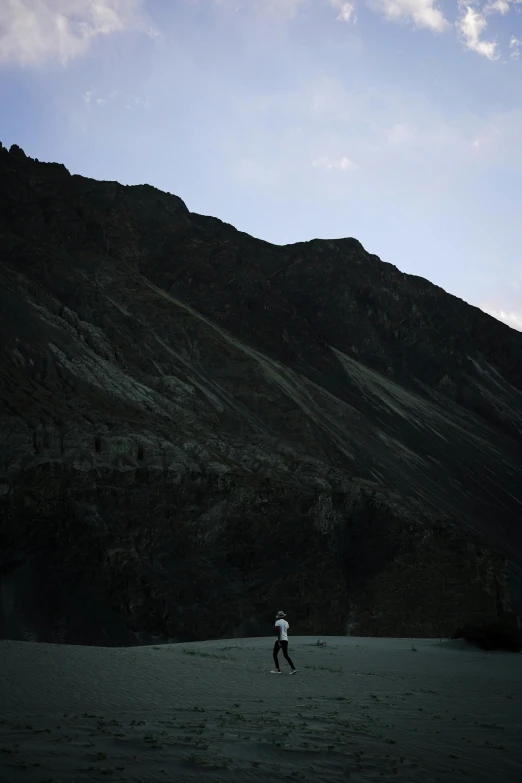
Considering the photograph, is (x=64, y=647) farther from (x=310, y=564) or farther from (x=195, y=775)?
(x=310, y=564)

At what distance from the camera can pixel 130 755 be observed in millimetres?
8523

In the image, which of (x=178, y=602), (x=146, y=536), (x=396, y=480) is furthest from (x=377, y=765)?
(x=396, y=480)

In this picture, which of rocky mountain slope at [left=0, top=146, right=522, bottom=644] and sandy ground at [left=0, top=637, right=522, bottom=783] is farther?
rocky mountain slope at [left=0, top=146, right=522, bottom=644]

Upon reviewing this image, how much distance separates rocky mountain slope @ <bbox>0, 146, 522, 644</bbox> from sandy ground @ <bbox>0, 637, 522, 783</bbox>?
22.7 meters

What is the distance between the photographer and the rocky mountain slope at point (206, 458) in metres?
44.7

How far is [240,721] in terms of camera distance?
11.0 metres

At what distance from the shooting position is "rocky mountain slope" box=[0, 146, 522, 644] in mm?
44666

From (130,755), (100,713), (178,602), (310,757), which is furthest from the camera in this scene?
(178,602)

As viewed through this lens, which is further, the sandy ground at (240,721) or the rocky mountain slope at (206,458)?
the rocky mountain slope at (206,458)

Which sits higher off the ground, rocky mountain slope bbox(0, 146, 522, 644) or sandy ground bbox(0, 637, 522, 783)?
rocky mountain slope bbox(0, 146, 522, 644)

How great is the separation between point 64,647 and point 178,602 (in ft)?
79.6

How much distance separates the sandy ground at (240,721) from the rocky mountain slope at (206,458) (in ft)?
74.6

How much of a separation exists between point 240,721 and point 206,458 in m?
43.2

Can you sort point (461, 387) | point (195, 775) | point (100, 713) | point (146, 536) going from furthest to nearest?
point (461, 387), point (146, 536), point (100, 713), point (195, 775)
